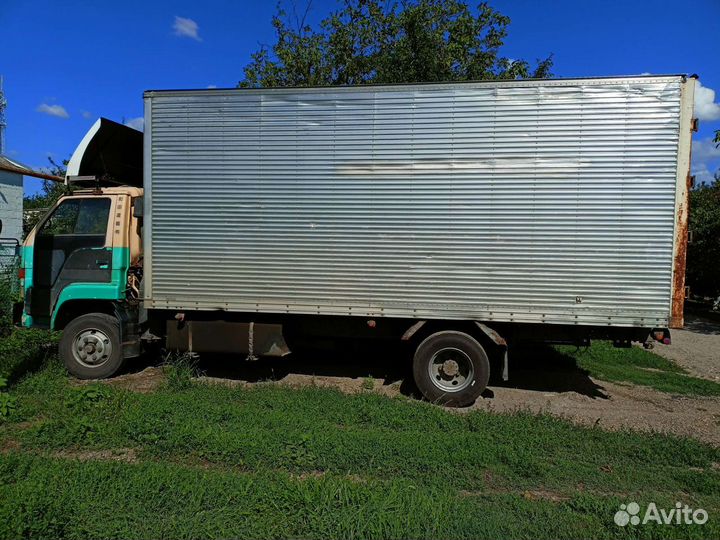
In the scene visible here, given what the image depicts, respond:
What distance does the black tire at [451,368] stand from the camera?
576cm

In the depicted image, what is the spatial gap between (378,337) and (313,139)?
266 cm

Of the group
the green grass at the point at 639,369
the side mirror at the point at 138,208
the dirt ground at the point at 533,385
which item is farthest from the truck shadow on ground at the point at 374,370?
the side mirror at the point at 138,208

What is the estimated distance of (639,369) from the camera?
809 cm

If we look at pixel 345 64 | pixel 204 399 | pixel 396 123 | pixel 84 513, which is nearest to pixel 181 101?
pixel 396 123

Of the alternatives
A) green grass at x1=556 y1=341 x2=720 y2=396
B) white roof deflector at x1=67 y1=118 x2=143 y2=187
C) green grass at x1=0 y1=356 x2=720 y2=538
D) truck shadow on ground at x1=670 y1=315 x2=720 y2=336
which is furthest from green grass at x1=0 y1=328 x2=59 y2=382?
truck shadow on ground at x1=670 y1=315 x2=720 y2=336

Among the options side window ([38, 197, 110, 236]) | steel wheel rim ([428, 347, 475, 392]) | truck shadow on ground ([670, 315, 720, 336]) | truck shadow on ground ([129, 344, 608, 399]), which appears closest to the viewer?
steel wheel rim ([428, 347, 475, 392])

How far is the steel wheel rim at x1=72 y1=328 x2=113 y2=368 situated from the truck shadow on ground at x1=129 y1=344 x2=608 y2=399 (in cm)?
67

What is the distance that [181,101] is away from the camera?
618 cm

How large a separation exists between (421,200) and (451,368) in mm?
2106

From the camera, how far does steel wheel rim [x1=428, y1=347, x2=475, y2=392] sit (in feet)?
19.2

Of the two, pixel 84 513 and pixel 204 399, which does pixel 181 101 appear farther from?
pixel 84 513

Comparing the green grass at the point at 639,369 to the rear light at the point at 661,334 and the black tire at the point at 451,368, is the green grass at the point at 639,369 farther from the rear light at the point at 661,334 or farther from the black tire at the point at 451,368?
the black tire at the point at 451,368

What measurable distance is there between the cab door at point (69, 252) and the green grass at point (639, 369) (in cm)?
751

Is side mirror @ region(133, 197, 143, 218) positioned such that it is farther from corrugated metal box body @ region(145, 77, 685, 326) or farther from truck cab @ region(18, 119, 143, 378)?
corrugated metal box body @ region(145, 77, 685, 326)
